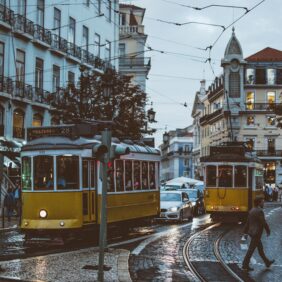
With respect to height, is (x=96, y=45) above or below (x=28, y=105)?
above

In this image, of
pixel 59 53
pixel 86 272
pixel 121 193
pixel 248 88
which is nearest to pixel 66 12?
pixel 59 53

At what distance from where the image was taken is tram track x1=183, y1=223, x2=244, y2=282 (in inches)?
531

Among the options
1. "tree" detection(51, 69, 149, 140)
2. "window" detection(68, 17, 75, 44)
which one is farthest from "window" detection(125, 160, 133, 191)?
"window" detection(68, 17, 75, 44)

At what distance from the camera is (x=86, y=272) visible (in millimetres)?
13328

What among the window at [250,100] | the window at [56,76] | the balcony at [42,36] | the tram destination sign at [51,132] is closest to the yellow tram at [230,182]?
the tram destination sign at [51,132]

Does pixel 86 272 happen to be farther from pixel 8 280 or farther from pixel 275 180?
pixel 275 180

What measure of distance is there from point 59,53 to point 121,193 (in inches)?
875

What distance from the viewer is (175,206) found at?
30938 mm

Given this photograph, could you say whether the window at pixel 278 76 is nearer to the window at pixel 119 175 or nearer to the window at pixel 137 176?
the window at pixel 137 176

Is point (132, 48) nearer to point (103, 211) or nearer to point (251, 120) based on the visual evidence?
point (251, 120)

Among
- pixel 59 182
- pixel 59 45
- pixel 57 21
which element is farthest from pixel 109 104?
pixel 59 182

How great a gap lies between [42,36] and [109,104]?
7.74m

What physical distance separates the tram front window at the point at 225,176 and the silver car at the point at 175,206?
2.44 meters

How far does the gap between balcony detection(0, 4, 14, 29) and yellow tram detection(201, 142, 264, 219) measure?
1270cm
